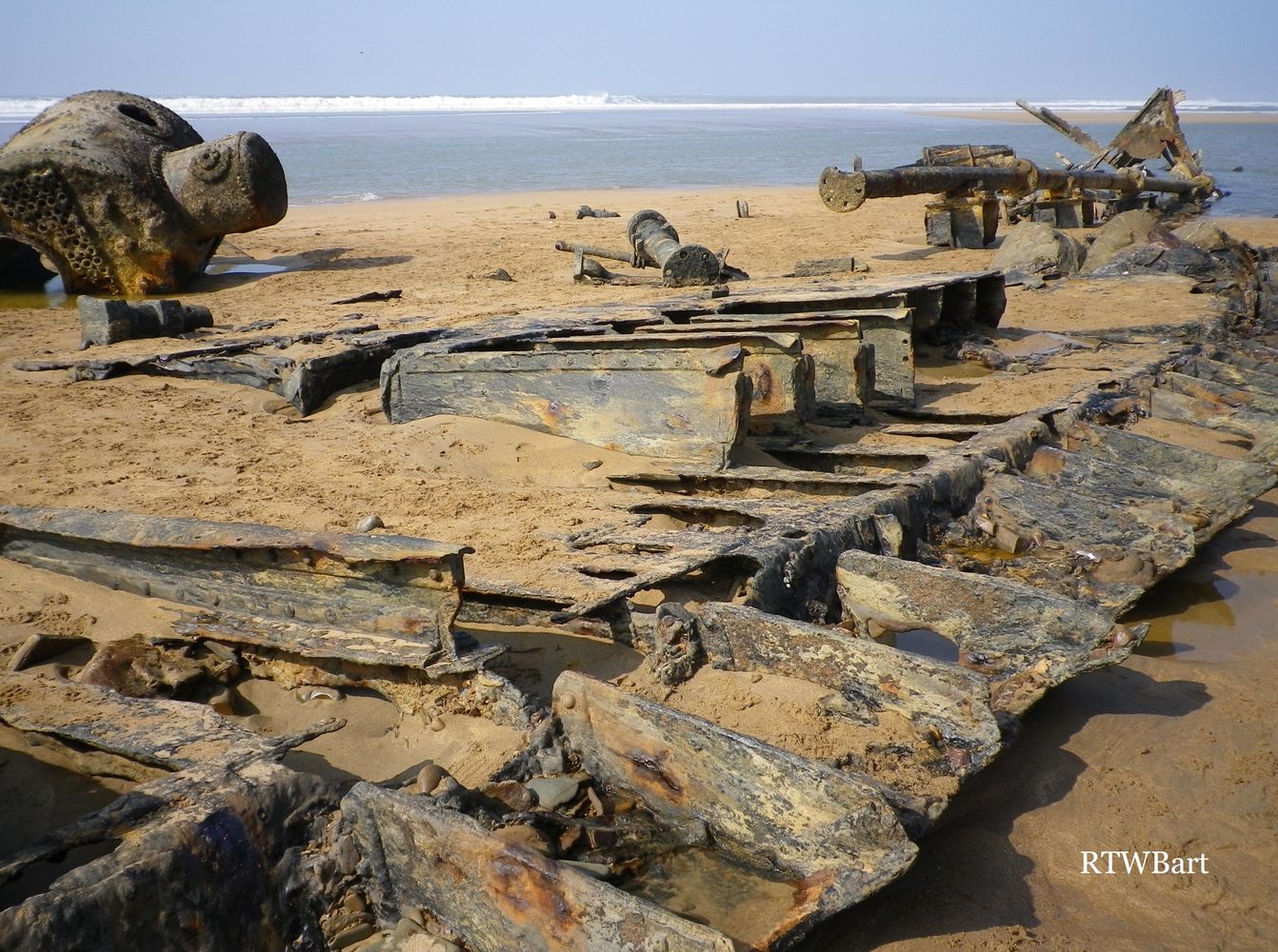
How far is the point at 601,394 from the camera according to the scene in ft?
19.4

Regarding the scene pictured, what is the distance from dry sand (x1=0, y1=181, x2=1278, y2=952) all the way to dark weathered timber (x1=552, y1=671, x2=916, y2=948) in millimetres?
253

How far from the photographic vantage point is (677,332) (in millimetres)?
6285

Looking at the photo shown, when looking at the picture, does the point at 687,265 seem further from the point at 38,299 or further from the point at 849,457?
the point at 38,299

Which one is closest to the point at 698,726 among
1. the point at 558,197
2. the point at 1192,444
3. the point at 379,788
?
the point at 379,788

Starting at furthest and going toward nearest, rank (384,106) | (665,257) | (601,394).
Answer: (384,106)
(665,257)
(601,394)

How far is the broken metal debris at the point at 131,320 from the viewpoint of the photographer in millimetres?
9117

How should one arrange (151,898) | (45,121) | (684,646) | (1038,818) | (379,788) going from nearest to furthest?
(151,898)
(379,788)
(1038,818)
(684,646)
(45,121)

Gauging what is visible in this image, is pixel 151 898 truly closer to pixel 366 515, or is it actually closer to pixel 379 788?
pixel 379 788

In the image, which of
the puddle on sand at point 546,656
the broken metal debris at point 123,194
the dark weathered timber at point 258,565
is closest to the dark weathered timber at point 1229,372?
the puddle on sand at point 546,656

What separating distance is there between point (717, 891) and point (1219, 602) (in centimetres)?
302

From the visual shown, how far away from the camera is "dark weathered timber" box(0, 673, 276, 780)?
2803 mm

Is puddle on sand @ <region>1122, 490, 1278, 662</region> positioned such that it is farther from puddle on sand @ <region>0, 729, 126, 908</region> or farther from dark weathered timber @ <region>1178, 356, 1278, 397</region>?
puddle on sand @ <region>0, 729, 126, 908</region>

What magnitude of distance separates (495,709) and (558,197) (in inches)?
831

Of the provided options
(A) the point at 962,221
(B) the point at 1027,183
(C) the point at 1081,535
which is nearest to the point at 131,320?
(C) the point at 1081,535
